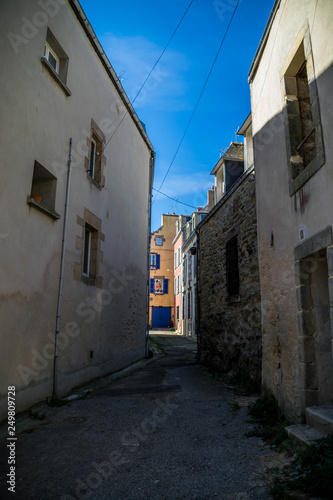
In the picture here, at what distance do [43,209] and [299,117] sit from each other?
12.2ft

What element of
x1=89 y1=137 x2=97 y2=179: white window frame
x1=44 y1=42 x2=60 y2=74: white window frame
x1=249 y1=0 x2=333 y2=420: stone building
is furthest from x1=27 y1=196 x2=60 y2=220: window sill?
x1=249 y1=0 x2=333 y2=420: stone building

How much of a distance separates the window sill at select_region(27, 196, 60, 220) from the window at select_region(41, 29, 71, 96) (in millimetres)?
2177

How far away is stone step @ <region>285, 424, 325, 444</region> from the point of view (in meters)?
3.07

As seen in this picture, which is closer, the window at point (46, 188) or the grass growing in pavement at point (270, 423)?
the grass growing in pavement at point (270, 423)

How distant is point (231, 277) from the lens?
24.4 feet

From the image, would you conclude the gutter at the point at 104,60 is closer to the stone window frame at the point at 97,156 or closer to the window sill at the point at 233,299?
the stone window frame at the point at 97,156

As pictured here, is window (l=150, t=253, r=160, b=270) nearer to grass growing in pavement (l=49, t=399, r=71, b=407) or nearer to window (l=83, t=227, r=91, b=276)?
window (l=83, t=227, r=91, b=276)

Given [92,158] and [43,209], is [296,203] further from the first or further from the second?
[92,158]

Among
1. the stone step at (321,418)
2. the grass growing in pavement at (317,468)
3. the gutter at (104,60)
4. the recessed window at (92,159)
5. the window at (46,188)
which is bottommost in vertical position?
the grass growing in pavement at (317,468)

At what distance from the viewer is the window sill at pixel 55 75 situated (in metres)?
5.23

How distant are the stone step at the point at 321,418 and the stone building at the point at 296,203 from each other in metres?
0.14

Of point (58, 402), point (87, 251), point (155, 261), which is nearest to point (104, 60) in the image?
point (87, 251)

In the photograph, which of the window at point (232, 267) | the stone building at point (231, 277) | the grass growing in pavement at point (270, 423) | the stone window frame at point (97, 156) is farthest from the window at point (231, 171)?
the grass growing in pavement at point (270, 423)

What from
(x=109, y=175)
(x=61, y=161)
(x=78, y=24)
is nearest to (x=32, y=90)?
(x=61, y=161)
